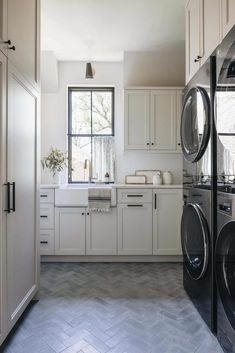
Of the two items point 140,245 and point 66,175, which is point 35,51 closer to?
point 66,175

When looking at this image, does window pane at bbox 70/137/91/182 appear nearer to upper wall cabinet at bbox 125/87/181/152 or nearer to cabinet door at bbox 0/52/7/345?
upper wall cabinet at bbox 125/87/181/152

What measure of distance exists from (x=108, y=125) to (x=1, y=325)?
9.95 ft

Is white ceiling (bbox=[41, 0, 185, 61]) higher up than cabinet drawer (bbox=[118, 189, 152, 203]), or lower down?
higher up

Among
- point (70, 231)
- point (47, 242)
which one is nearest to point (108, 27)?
point (70, 231)

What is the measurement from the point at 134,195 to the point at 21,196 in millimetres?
1727

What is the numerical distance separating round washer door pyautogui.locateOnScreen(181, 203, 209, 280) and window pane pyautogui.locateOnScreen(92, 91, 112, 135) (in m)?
2.14

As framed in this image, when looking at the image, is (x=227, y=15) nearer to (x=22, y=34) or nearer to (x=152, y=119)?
(x=22, y=34)

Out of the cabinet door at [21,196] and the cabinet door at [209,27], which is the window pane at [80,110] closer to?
the cabinet door at [21,196]

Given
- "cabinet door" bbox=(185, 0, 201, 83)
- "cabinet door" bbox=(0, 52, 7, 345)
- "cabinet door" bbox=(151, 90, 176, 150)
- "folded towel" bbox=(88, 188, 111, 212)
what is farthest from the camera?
"cabinet door" bbox=(151, 90, 176, 150)

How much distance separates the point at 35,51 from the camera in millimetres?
2234

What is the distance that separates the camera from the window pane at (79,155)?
4.07 m

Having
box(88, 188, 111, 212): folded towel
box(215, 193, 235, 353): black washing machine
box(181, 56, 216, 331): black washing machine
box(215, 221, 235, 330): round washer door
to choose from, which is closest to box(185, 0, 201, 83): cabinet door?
box(181, 56, 216, 331): black washing machine

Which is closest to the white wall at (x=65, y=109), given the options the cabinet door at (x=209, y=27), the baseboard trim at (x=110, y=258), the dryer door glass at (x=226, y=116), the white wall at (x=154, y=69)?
the white wall at (x=154, y=69)

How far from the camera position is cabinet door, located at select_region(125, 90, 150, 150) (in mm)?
3660
